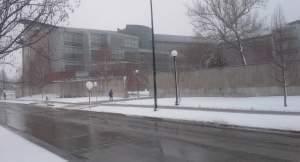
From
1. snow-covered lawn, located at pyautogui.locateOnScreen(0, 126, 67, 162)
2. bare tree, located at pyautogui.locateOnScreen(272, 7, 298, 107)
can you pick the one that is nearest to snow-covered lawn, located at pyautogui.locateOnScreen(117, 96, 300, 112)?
bare tree, located at pyautogui.locateOnScreen(272, 7, 298, 107)

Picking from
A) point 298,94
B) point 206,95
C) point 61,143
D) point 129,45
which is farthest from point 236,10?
point 129,45

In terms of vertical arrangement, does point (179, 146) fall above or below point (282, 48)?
below

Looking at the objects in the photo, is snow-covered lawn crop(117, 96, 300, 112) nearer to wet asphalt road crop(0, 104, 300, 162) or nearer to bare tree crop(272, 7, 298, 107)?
bare tree crop(272, 7, 298, 107)

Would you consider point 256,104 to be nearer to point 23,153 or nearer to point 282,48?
point 282,48

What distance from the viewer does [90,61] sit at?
9906 centimetres

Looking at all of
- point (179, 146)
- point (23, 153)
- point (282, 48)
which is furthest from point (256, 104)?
point (23, 153)

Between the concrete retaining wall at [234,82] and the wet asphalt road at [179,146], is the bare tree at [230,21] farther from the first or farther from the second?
the wet asphalt road at [179,146]

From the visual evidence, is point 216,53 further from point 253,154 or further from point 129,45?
point 129,45

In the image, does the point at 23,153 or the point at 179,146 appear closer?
the point at 23,153

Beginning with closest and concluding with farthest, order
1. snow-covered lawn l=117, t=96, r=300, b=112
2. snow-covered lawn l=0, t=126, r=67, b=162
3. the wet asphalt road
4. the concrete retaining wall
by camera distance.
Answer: the wet asphalt road, snow-covered lawn l=0, t=126, r=67, b=162, snow-covered lawn l=117, t=96, r=300, b=112, the concrete retaining wall

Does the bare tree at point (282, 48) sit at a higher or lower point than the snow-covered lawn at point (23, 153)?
higher

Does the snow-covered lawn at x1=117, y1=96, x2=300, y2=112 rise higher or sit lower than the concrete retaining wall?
lower

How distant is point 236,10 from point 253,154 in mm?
32286

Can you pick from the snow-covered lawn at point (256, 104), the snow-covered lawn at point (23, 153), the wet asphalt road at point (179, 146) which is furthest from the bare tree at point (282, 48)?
the snow-covered lawn at point (23, 153)
